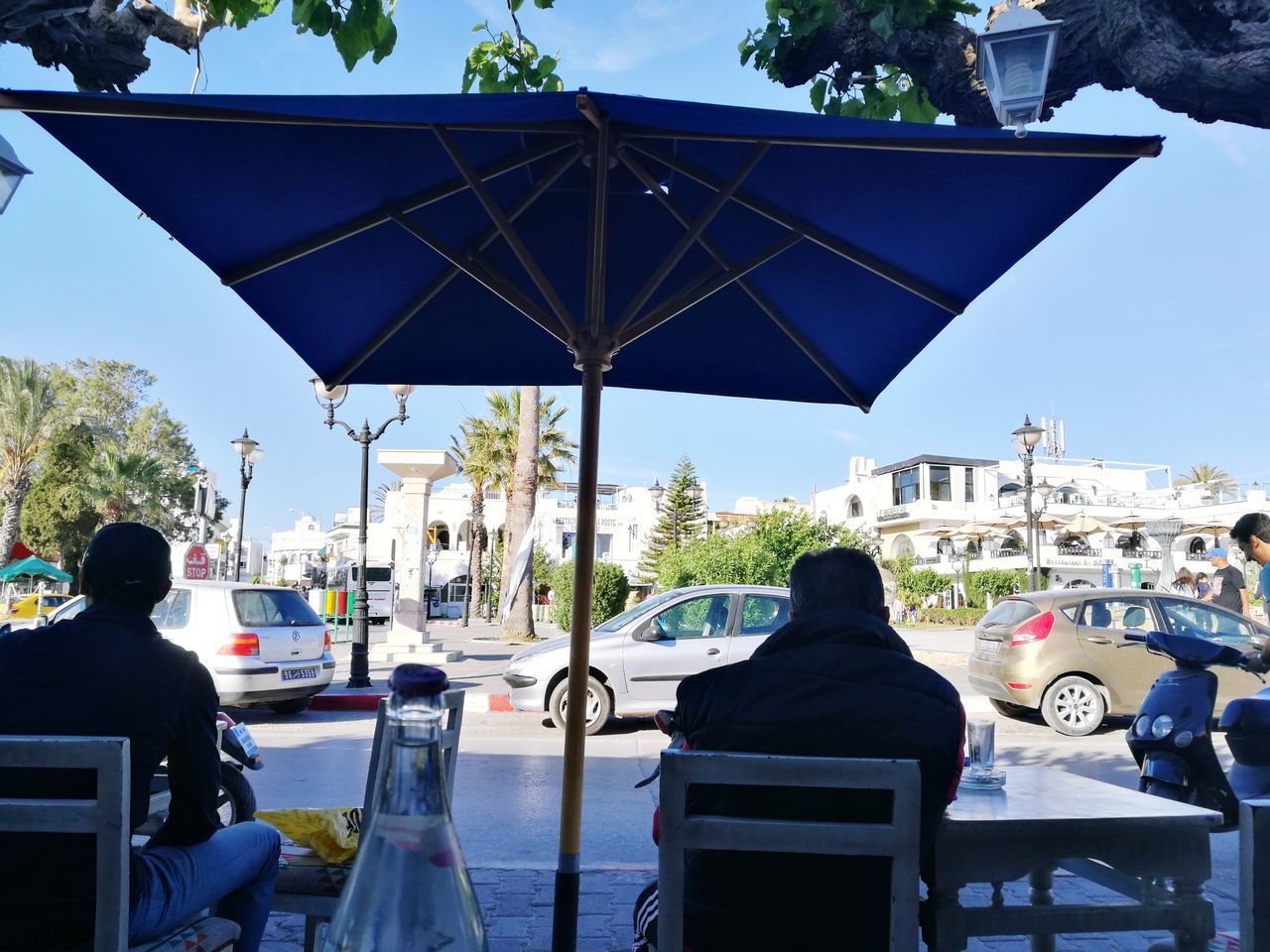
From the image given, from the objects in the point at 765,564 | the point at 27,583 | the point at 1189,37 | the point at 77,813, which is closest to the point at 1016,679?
the point at 1189,37

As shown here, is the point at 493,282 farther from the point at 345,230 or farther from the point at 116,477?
the point at 116,477

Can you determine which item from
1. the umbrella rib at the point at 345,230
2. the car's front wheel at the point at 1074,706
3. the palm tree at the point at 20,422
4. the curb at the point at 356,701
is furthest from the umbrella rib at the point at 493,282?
the palm tree at the point at 20,422

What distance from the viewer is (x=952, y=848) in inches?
93.7

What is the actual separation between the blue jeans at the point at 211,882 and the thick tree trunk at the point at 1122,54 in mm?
5409

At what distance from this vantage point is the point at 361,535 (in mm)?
15148

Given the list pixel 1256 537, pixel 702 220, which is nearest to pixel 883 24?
pixel 702 220

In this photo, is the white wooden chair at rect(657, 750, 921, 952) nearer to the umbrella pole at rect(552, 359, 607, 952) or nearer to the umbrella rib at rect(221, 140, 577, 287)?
the umbrella pole at rect(552, 359, 607, 952)

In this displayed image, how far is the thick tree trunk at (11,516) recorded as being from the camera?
1604 inches

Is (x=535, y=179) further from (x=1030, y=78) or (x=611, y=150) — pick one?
(x=1030, y=78)

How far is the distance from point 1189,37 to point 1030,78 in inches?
61.9

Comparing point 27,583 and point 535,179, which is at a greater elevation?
point 535,179

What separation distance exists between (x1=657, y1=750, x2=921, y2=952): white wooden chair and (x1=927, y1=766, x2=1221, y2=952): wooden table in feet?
1.98

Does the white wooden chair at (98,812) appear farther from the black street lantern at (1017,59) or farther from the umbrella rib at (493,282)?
the black street lantern at (1017,59)

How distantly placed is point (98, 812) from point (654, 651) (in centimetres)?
853
